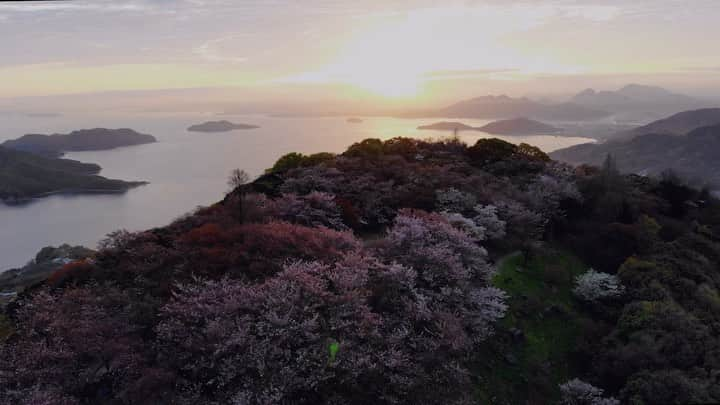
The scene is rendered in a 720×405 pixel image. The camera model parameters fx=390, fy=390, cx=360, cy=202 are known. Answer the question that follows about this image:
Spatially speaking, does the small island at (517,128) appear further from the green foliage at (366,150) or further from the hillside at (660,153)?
the green foliage at (366,150)

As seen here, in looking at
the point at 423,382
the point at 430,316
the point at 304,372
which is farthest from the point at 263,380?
the point at 430,316

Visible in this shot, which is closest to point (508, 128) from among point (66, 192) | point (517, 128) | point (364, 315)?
point (517, 128)

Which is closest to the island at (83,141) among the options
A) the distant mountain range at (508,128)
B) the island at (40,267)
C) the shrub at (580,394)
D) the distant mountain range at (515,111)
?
the island at (40,267)

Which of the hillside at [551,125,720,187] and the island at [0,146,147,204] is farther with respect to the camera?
the hillside at [551,125,720,187]

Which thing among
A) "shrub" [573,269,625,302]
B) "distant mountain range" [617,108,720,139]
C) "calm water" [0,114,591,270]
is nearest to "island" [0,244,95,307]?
"calm water" [0,114,591,270]

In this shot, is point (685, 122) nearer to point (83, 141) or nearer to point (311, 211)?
point (311, 211)

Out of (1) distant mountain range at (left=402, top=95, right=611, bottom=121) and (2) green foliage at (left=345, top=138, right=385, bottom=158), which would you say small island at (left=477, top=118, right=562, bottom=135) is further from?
(2) green foliage at (left=345, top=138, right=385, bottom=158)

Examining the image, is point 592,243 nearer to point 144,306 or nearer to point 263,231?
point 263,231
